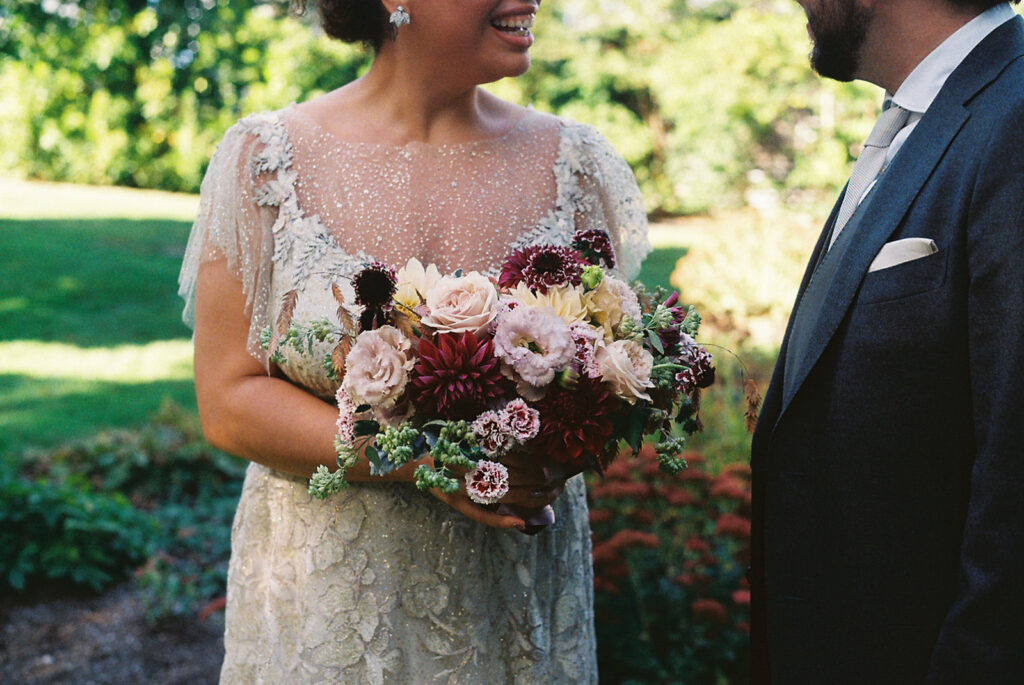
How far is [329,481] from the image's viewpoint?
180 centimetres

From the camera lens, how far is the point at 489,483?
68.5 inches

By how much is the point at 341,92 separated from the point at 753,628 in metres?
1.71

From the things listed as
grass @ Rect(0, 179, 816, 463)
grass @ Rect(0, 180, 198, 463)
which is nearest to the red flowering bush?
grass @ Rect(0, 179, 816, 463)

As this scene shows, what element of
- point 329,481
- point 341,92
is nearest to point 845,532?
point 329,481

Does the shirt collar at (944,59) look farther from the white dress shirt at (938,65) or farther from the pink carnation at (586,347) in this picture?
the pink carnation at (586,347)

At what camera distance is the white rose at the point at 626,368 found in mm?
1779

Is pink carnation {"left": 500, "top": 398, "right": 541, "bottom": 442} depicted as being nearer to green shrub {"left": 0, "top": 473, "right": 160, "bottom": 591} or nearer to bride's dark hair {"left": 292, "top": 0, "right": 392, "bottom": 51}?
bride's dark hair {"left": 292, "top": 0, "right": 392, "bottom": 51}

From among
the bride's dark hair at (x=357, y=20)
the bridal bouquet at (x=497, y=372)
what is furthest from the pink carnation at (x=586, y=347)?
the bride's dark hair at (x=357, y=20)

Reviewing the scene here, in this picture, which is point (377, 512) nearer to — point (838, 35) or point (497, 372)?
point (497, 372)

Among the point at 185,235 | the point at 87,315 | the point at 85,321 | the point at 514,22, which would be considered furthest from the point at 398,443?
the point at 185,235

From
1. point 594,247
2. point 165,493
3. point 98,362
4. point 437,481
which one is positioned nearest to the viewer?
point 437,481

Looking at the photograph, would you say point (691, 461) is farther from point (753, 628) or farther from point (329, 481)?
point (329, 481)

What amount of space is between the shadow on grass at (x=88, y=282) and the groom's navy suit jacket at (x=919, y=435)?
854cm

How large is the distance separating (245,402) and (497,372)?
809 mm
